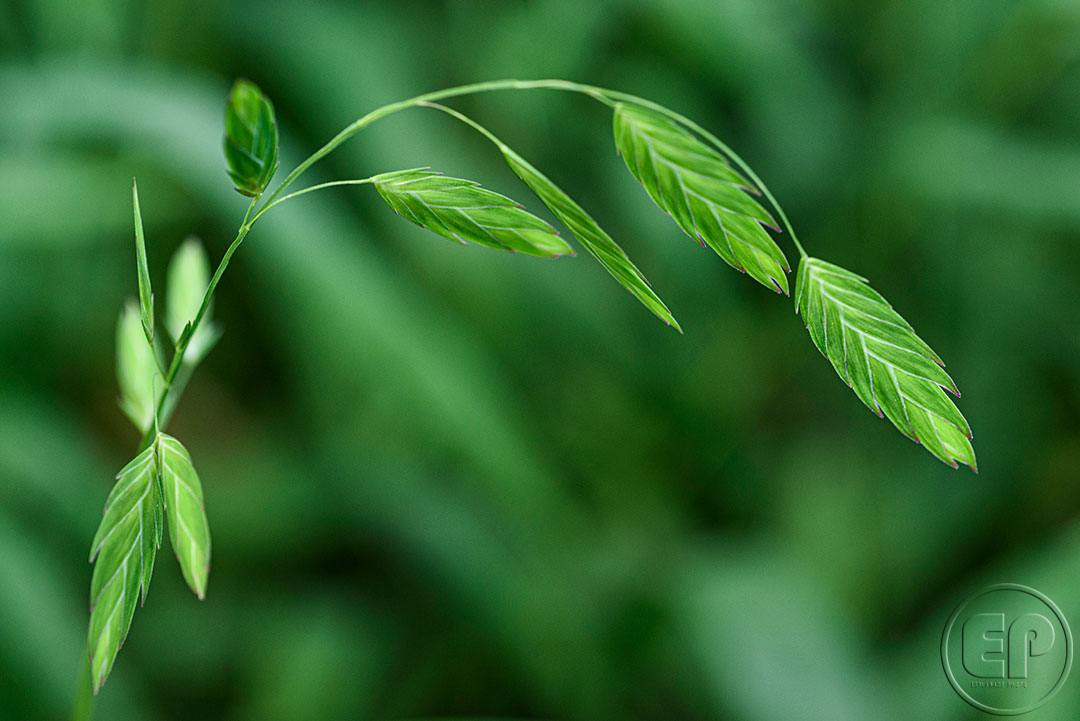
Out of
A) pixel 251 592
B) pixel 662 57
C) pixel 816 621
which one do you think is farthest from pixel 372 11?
pixel 816 621

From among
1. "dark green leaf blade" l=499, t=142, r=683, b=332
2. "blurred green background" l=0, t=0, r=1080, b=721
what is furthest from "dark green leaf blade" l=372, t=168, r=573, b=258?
"blurred green background" l=0, t=0, r=1080, b=721

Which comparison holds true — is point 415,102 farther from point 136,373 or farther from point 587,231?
point 136,373

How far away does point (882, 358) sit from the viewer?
0.19 metres

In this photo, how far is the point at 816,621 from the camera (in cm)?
78

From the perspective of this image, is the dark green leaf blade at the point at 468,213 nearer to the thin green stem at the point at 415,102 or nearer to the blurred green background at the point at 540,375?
the thin green stem at the point at 415,102

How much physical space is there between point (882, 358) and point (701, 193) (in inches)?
2.2

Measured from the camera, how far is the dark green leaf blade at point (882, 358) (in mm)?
187

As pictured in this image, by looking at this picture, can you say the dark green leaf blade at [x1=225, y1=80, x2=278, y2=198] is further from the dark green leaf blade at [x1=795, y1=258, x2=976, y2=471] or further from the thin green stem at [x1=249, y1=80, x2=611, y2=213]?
the dark green leaf blade at [x1=795, y1=258, x2=976, y2=471]

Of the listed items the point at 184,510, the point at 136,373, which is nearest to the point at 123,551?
the point at 184,510

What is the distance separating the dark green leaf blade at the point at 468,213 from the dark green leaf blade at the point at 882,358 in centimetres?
6

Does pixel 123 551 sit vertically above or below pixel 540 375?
above

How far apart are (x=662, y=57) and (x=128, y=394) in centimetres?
87

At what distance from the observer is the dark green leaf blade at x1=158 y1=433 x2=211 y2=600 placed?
19 cm

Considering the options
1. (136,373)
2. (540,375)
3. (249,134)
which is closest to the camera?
(249,134)
